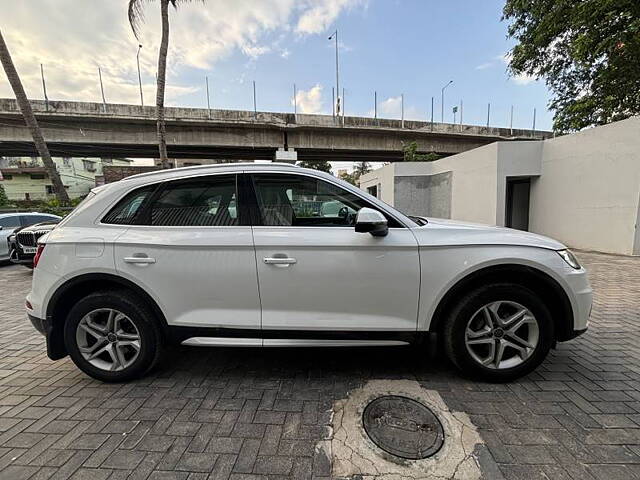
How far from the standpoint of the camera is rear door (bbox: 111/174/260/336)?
7.91ft

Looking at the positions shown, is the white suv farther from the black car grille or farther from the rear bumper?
the black car grille

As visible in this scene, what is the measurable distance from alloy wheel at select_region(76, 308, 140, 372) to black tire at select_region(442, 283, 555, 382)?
2.56m

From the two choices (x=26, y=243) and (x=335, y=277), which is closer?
(x=335, y=277)

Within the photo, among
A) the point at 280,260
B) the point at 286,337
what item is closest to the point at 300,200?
the point at 280,260

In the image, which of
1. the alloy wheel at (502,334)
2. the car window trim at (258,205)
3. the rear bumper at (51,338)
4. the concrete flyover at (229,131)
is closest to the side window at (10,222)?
Result: the rear bumper at (51,338)

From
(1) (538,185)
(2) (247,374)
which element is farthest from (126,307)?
(1) (538,185)

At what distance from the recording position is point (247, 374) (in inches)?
107

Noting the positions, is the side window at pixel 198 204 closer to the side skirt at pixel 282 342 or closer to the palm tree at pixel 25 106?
the side skirt at pixel 282 342

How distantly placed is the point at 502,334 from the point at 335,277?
55.4 inches

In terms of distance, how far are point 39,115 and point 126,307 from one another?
20.8 metres

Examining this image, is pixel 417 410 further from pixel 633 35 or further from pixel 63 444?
pixel 633 35

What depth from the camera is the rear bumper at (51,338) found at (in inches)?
102

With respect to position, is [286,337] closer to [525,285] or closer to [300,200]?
[300,200]

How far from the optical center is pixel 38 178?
129ft
